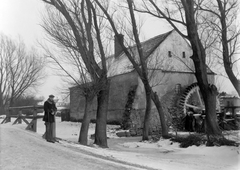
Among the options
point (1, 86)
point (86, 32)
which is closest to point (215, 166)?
point (86, 32)

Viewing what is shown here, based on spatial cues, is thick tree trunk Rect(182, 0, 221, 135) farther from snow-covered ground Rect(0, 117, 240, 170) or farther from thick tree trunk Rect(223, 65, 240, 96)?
thick tree trunk Rect(223, 65, 240, 96)

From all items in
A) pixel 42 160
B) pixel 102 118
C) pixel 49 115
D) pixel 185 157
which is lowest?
pixel 185 157

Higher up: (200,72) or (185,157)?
(200,72)

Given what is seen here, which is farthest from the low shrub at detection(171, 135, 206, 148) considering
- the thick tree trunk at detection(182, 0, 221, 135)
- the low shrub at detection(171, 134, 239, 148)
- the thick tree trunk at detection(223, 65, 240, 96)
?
the thick tree trunk at detection(223, 65, 240, 96)

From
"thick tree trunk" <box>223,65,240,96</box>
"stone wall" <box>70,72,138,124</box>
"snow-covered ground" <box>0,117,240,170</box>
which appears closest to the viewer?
"snow-covered ground" <box>0,117,240,170</box>

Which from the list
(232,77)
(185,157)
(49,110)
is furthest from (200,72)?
(49,110)

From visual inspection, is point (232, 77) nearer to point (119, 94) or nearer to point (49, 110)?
point (49, 110)

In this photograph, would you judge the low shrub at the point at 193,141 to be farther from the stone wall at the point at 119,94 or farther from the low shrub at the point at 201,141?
the stone wall at the point at 119,94

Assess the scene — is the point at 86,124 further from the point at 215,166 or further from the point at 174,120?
the point at 174,120

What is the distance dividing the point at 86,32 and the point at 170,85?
1368cm

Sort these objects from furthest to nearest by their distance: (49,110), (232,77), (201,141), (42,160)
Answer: (232,77)
(201,141)
(49,110)
(42,160)

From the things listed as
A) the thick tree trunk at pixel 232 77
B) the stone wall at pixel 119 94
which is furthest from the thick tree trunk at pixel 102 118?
the stone wall at pixel 119 94

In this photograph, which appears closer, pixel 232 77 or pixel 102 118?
pixel 102 118

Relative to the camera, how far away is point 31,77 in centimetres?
3350
